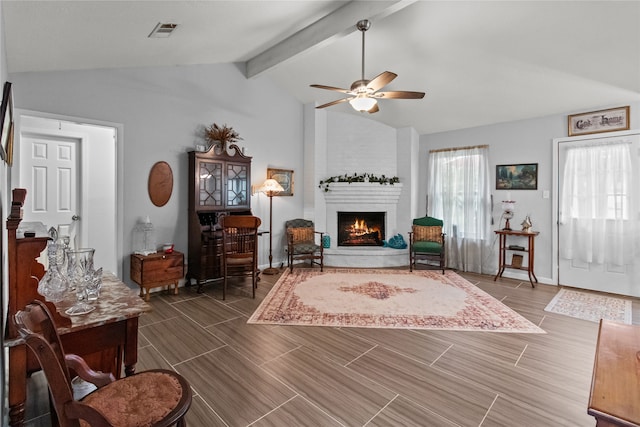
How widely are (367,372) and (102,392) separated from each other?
1.72 metres

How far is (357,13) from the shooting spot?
3.44m

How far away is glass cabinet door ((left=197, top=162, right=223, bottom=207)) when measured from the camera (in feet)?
14.9

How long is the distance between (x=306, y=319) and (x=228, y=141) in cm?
300

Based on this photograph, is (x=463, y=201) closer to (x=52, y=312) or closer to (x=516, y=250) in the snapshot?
(x=516, y=250)

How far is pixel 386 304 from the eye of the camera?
392 cm

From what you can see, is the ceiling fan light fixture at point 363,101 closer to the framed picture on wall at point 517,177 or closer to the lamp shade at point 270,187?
the lamp shade at point 270,187

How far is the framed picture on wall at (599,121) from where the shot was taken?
432 cm

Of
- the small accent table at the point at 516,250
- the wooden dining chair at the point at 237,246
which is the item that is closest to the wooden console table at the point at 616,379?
the wooden dining chair at the point at 237,246

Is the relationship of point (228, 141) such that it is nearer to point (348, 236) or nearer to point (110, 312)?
point (348, 236)

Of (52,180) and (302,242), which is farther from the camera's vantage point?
(302,242)

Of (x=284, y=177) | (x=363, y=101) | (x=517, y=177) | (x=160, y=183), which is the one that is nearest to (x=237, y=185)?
(x=160, y=183)

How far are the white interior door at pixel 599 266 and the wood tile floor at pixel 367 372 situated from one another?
5.36ft

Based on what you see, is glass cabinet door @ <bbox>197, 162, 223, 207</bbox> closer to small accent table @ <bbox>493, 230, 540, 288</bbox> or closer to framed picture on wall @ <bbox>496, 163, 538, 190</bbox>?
small accent table @ <bbox>493, 230, 540, 288</bbox>

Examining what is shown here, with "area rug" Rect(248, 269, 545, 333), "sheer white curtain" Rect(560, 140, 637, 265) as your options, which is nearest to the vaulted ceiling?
"sheer white curtain" Rect(560, 140, 637, 265)
